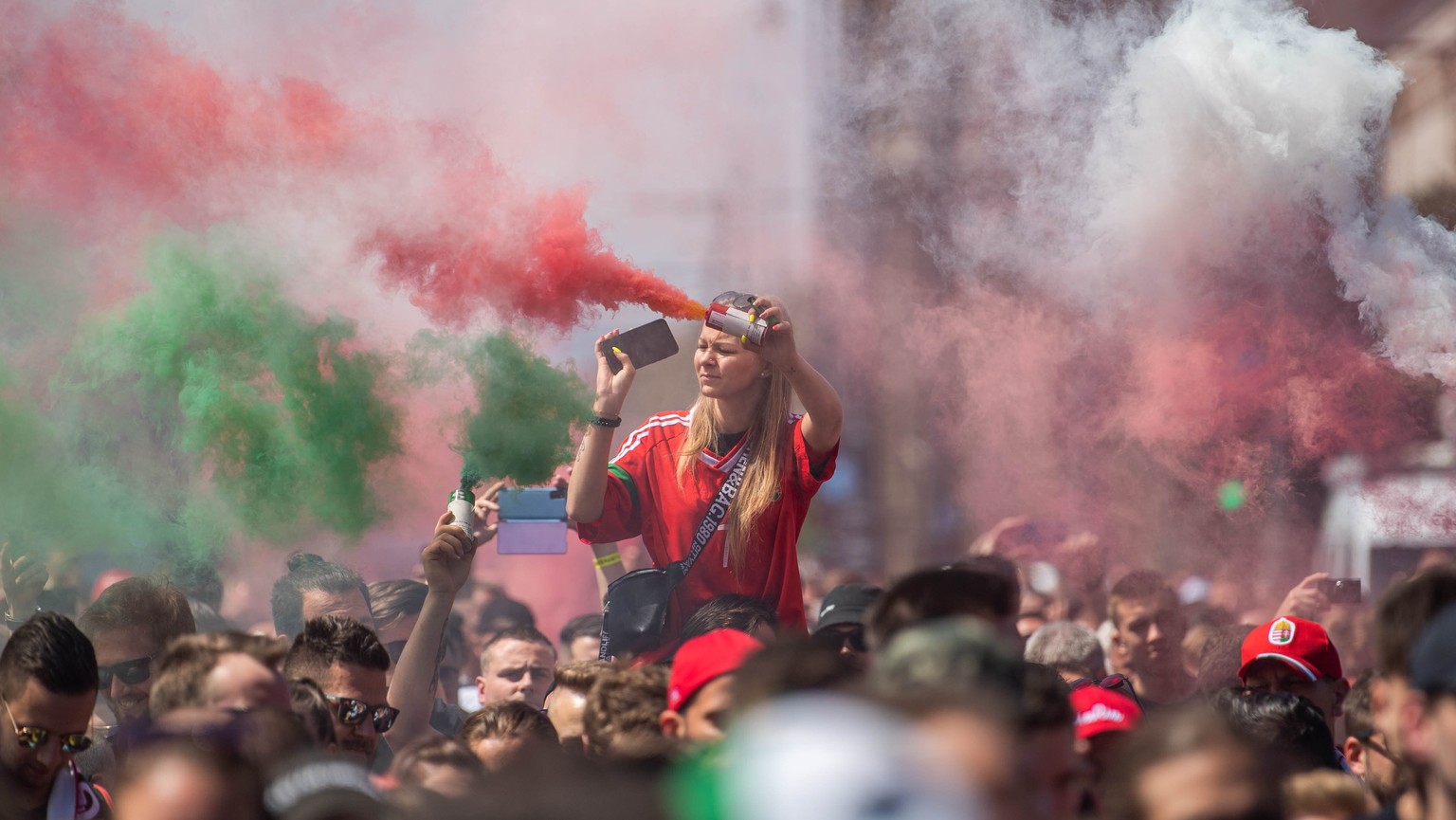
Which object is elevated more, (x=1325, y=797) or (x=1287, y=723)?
(x=1287, y=723)

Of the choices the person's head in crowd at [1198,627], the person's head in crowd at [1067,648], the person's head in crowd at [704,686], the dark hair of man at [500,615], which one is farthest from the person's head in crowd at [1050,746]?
the dark hair of man at [500,615]

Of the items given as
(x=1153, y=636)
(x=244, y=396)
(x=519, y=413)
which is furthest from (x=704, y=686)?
(x=244, y=396)

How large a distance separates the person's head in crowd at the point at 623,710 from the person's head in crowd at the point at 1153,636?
131 inches

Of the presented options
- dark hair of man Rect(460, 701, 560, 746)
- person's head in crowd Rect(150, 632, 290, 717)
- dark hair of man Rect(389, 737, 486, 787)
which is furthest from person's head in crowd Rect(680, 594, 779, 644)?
person's head in crowd Rect(150, 632, 290, 717)

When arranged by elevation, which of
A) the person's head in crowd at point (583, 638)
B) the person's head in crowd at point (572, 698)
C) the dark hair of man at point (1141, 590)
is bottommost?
the person's head in crowd at point (572, 698)

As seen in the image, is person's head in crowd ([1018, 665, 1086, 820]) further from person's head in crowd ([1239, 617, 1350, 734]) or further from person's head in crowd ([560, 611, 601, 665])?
person's head in crowd ([560, 611, 601, 665])

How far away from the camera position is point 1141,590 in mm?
6270

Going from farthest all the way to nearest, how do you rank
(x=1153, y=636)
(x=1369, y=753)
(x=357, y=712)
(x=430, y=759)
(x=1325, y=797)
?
(x=1153, y=636), (x=357, y=712), (x=1369, y=753), (x=1325, y=797), (x=430, y=759)

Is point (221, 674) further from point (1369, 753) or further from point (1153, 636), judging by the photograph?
point (1153, 636)

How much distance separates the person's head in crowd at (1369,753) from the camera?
11.4 ft

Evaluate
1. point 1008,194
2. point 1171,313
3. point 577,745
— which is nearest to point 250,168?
point 577,745

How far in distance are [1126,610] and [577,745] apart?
10.7ft

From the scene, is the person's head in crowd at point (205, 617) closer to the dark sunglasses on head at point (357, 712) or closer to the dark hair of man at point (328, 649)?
the dark hair of man at point (328, 649)

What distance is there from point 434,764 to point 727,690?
2.22 ft
